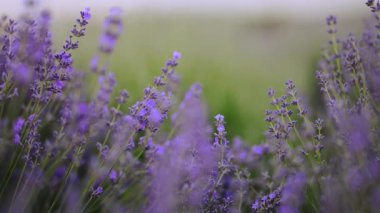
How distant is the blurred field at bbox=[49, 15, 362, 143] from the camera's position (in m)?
4.55

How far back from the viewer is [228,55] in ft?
22.0

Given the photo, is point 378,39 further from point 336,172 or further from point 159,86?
point 159,86

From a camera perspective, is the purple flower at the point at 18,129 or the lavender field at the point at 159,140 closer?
the lavender field at the point at 159,140

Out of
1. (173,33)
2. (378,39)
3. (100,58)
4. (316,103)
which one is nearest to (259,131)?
(316,103)

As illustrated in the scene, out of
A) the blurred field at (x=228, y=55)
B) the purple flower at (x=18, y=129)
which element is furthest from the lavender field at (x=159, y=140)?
the blurred field at (x=228, y=55)

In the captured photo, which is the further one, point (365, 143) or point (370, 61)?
point (370, 61)

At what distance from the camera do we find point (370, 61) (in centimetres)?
187

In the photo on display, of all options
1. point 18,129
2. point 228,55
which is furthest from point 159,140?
point 228,55

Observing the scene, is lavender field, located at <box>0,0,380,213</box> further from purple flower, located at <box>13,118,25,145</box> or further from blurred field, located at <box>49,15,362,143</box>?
blurred field, located at <box>49,15,362,143</box>

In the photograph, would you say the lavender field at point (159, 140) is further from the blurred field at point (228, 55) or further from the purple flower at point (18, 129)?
the blurred field at point (228, 55)

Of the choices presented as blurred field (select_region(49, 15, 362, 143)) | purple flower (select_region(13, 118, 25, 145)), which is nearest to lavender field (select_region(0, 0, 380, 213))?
purple flower (select_region(13, 118, 25, 145))

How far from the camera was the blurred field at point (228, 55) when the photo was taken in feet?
14.9

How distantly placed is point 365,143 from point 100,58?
82 centimetres

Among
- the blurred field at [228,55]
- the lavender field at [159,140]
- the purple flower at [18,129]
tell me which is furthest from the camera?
the blurred field at [228,55]
